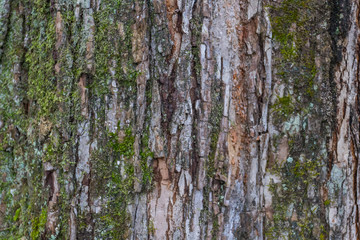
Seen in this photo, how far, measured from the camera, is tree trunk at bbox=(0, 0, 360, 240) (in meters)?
1.22

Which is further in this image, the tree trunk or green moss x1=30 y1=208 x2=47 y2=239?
green moss x1=30 y1=208 x2=47 y2=239

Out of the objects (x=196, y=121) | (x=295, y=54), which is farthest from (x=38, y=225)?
(x=295, y=54)

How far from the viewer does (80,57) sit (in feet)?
4.28

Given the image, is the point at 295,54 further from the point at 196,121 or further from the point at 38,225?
the point at 38,225

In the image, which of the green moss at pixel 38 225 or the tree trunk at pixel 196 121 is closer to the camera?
the tree trunk at pixel 196 121

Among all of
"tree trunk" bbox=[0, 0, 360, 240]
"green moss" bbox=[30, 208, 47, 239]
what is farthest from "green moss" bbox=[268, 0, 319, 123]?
"green moss" bbox=[30, 208, 47, 239]

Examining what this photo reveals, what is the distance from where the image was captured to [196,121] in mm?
1222

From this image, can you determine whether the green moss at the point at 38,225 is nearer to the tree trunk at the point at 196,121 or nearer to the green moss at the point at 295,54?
the tree trunk at the point at 196,121

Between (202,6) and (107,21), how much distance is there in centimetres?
38

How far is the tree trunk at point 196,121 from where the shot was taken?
122 centimetres

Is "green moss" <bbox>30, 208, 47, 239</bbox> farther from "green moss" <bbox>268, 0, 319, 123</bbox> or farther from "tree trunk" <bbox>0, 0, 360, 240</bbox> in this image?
"green moss" <bbox>268, 0, 319, 123</bbox>

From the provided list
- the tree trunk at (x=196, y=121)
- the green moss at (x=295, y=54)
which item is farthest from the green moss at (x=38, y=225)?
the green moss at (x=295, y=54)

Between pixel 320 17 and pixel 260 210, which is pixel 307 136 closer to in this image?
pixel 260 210

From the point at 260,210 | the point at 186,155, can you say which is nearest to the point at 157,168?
the point at 186,155
